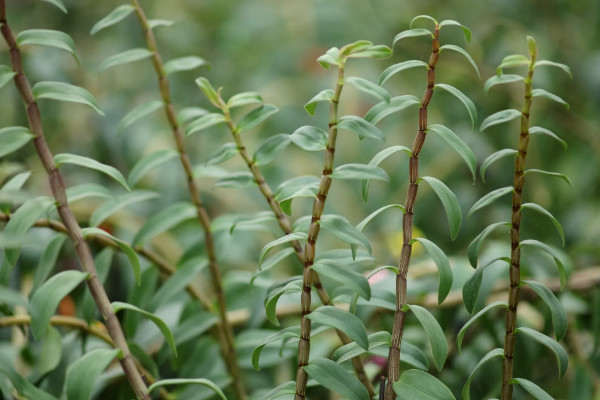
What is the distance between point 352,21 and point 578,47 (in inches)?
12.2

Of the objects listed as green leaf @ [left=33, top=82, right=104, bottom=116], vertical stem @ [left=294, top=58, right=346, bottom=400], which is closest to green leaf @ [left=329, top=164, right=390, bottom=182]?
vertical stem @ [left=294, top=58, right=346, bottom=400]

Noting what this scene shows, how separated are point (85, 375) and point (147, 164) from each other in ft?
0.44

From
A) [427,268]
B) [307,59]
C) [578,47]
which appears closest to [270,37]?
[307,59]

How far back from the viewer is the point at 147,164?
0.37 m

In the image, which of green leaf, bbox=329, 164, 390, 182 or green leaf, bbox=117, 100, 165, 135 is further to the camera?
green leaf, bbox=117, 100, 165, 135

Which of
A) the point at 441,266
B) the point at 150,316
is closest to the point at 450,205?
the point at 441,266

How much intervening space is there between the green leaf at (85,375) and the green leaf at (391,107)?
0.14m

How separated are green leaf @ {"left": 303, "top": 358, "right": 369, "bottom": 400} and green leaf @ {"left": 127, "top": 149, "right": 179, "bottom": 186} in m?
0.16

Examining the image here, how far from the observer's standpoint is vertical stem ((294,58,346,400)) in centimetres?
25

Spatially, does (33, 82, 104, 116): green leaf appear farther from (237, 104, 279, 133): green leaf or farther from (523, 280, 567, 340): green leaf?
(523, 280, 567, 340): green leaf

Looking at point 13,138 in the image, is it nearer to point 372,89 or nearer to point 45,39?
point 45,39

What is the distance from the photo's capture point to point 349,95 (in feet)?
3.02

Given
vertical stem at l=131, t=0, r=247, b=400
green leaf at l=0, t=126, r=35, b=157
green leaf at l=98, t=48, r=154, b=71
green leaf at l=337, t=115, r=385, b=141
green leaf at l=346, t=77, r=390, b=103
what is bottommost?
vertical stem at l=131, t=0, r=247, b=400

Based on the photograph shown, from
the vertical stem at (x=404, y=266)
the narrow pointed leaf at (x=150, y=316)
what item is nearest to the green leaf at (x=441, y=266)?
the vertical stem at (x=404, y=266)
